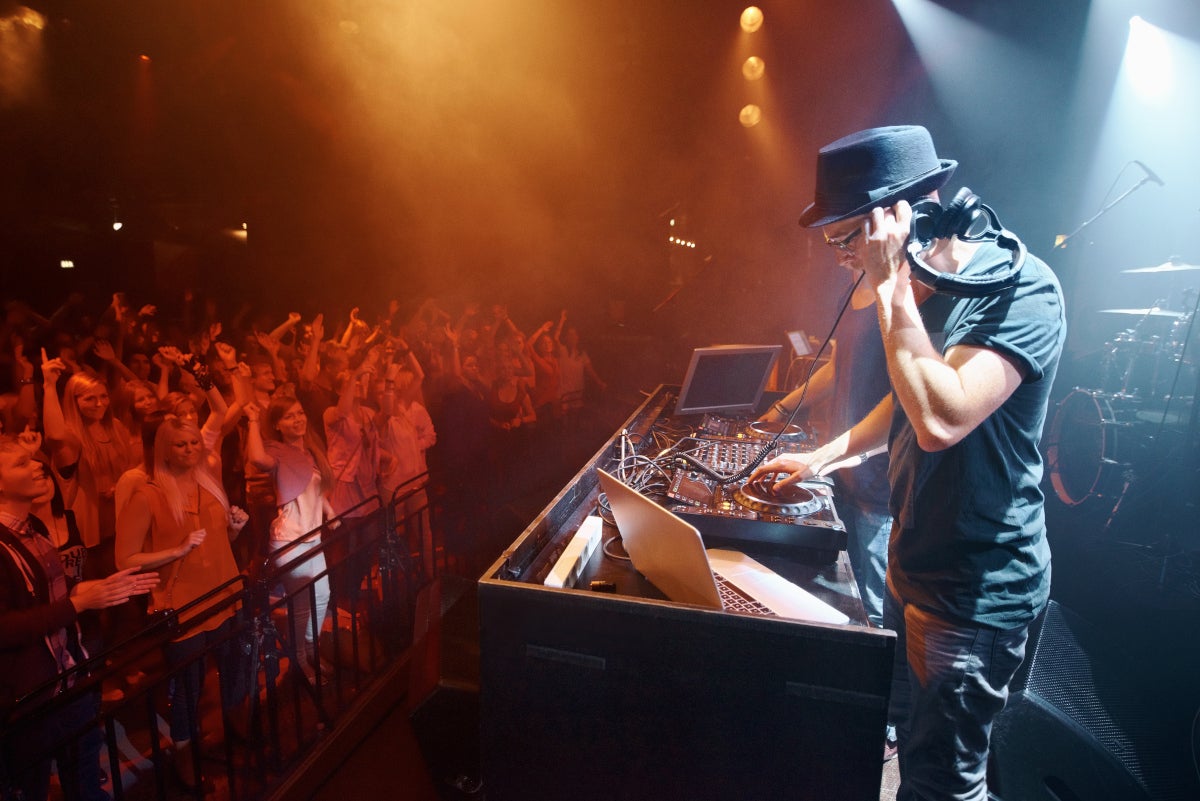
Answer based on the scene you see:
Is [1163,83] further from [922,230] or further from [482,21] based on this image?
[482,21]

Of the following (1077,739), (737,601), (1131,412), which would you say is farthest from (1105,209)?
(737,601)

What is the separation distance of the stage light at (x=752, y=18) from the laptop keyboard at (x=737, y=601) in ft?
19.6

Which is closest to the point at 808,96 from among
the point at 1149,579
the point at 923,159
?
the point at 1149,579

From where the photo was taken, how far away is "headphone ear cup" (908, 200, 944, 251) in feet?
3.56

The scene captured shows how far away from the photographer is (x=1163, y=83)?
4602 millimetres

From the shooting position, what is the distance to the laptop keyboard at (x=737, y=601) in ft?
3.49

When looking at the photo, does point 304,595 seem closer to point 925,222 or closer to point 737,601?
point 737,601

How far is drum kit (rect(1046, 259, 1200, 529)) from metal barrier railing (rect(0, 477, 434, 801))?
534cm

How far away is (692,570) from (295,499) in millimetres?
2850

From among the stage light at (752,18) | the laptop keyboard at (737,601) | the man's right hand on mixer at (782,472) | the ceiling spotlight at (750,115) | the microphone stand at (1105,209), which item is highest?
the stage light at (752,18)

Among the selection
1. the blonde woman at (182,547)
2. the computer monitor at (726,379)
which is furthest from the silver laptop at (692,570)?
the blonde woman at (182,547)

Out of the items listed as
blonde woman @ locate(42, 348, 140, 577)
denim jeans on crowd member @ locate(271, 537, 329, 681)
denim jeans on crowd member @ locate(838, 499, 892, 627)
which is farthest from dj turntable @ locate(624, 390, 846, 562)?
blonde woman @ locate(42, 348, 140, 577)

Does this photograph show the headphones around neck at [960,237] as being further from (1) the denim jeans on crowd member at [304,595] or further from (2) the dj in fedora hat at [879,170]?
(1) the denim jeans on crowd member at [304,595]

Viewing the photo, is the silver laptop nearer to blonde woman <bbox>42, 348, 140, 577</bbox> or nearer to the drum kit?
blonde woman <bbox>42, 348, 140, 577</bbox>
